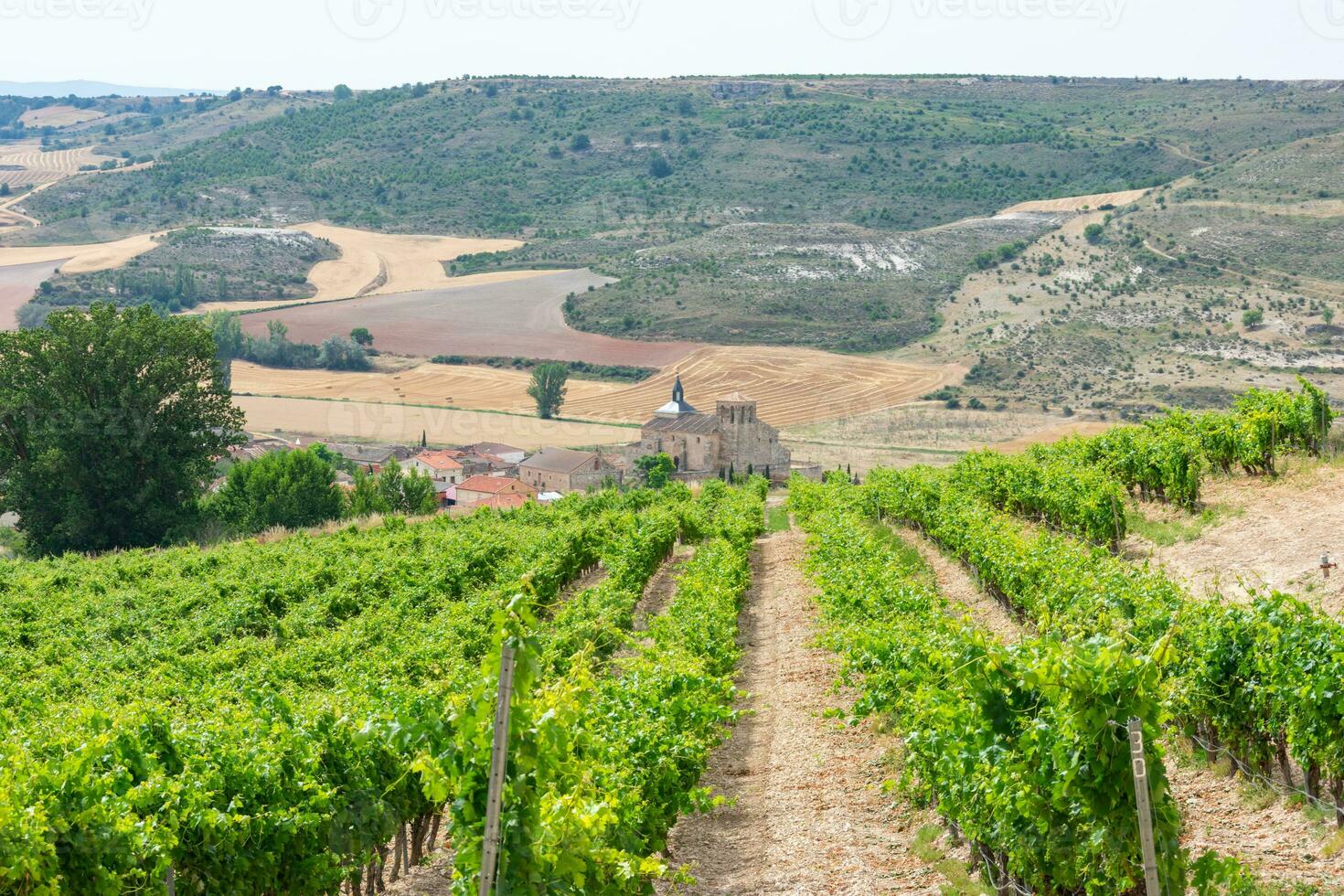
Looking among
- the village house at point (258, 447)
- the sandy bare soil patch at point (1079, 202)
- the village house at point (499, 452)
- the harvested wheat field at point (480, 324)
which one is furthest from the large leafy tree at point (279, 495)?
the sandy bare soil patch at point (1079, 202)

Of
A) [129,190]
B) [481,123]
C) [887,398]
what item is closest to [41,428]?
[887,398]

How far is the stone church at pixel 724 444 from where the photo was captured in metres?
68.2

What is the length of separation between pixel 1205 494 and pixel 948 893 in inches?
607

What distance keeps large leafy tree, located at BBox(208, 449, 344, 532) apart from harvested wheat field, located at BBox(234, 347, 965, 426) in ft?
118

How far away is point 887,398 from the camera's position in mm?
85750

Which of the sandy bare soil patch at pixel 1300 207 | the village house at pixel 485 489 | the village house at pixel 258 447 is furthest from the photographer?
the sandy bare soil patch at pixel 1300 207

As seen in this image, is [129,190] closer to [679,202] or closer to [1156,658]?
Result: [679,202]

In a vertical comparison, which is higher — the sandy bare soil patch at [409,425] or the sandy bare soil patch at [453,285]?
the sandy bare soil patch at [453,285]

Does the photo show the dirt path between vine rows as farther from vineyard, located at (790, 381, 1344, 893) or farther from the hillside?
the hillside

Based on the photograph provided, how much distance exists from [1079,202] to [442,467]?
8702cm

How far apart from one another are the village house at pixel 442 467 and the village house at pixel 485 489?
404 centimetres

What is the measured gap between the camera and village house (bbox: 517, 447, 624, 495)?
213ft

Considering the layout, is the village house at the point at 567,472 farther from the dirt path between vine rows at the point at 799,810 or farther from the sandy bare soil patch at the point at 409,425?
the dirt path between vine rows at the point at 799,810

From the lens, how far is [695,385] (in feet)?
303
